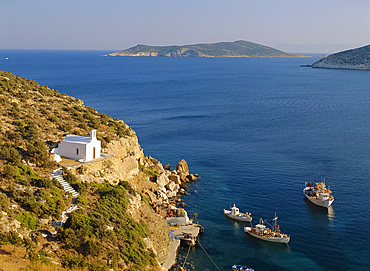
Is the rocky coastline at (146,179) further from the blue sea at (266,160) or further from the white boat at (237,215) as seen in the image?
the white boat at (237,215)

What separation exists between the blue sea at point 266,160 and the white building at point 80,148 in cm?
1487

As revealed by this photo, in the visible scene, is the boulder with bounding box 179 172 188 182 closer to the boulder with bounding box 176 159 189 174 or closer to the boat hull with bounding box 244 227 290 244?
the boulder with bounding box 176 159 189 174

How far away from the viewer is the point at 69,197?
34281 millimetres

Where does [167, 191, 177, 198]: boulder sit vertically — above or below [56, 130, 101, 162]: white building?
below

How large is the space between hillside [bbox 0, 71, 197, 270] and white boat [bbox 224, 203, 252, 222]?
29.9 feet

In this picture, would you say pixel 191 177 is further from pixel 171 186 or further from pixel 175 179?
pixel 171 186

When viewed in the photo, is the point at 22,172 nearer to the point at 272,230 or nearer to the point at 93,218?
the point at 93,218

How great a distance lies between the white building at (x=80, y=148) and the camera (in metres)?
41.7

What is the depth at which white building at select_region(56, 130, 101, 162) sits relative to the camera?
137 feet

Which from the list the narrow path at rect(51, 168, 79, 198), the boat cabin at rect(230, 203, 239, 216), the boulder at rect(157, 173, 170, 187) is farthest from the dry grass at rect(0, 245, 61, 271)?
the boulder at rect(157, 173, 170, 187)

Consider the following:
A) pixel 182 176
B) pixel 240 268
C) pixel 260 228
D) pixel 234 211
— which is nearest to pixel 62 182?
pixel 240 268

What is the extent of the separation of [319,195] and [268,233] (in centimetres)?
1243

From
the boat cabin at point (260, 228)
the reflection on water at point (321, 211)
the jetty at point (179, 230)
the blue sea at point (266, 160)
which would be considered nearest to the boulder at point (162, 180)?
the blue sea at point (266, 160)

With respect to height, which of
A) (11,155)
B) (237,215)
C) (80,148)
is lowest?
(237,215)
